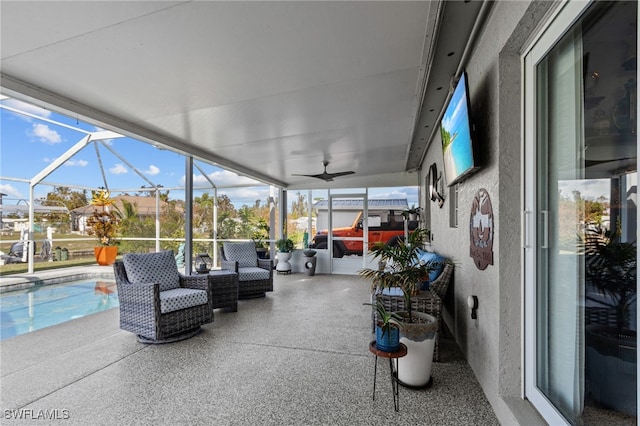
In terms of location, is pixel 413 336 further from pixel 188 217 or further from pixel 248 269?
pixel 188 217

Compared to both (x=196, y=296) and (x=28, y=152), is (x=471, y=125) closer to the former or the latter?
(x=196, y=296)

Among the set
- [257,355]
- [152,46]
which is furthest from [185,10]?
[257,355]

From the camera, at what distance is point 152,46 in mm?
2064

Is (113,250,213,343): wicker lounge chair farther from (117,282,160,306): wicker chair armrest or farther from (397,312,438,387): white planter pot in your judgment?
(397,312,438,387): white planter pot

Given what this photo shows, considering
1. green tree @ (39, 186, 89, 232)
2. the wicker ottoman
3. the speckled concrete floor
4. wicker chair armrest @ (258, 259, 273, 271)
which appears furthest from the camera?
green tree @ (39, 186, 89, 232)

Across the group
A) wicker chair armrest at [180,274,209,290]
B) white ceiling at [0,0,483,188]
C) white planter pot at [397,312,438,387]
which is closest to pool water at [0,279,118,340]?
wicker chair armrest at [180,274,209,290]

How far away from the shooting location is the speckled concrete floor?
1984 millimetres

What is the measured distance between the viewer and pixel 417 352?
7.50ft

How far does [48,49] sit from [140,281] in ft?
7.87

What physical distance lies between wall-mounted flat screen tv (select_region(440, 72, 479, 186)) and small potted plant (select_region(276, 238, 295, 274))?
17.7ft

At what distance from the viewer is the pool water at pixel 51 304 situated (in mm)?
4066

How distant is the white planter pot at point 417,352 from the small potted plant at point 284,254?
220 inches

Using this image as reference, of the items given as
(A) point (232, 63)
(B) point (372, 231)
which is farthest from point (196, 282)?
(B) point (372, 231)

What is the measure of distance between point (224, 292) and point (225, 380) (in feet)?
6.65
